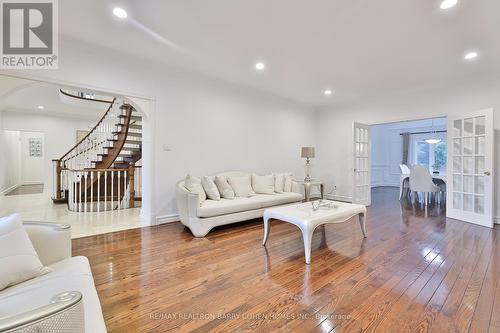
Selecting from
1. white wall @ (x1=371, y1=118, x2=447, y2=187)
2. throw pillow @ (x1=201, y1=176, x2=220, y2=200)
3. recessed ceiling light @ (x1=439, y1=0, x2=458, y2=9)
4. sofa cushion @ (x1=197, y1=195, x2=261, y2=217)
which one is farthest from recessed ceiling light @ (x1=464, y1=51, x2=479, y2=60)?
white wall @ (x1=371, y1=118, x2=447, y2=187)

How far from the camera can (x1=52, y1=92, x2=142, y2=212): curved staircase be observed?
486 cm

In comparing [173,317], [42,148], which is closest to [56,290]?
[173,317]

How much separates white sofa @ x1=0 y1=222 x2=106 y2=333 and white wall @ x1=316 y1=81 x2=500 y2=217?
571 cm

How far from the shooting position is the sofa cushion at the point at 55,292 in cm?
103

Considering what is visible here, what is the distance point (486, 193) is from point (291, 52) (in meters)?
3.95

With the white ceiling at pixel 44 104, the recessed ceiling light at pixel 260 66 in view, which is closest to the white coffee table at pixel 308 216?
the recessed ceiling light at pixel 260 66

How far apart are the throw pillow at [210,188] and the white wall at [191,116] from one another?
0.50 meters

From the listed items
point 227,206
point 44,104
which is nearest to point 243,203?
point 227,206

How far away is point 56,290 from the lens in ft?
3.93

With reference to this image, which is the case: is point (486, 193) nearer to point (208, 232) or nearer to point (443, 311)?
point (443, 311)

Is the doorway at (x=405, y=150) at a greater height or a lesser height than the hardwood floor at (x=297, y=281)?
greater

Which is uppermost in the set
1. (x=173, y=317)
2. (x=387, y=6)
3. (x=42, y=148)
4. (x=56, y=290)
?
(x=387, y=6)

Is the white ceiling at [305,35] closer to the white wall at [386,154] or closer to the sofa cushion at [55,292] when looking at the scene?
the sofa cushion at [55,292]

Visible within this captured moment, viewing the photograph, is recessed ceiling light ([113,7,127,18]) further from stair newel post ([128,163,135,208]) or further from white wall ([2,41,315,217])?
stair newel post ([128,163,135,208])
